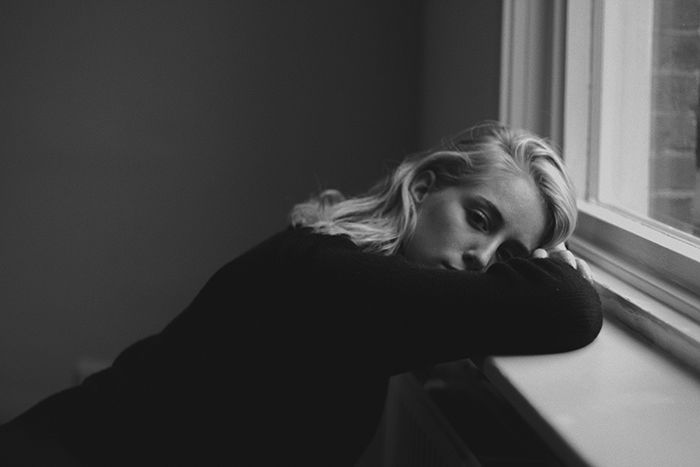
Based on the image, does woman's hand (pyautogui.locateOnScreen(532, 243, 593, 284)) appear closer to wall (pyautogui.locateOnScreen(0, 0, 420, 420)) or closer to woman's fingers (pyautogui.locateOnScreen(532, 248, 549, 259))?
woman's fingers (pyautogui.locateOnScreen(532, 248, 549, 259))

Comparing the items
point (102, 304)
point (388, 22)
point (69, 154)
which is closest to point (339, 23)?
point (388, 22)

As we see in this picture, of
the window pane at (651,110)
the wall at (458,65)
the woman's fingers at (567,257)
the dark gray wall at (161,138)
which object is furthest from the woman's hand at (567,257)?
the dark gray wall at (161,138)

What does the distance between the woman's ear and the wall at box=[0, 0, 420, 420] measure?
1.07 meters

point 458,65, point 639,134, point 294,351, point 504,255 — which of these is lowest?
point 294,351

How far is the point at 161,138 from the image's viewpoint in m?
2.53

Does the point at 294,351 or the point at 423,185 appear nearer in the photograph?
the point at 294,351

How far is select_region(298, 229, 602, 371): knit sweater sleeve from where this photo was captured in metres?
1.12

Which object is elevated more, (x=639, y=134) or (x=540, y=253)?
(x=639, y=134)

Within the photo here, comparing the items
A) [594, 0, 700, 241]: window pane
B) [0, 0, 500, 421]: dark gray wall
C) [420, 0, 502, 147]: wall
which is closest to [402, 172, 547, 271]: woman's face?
[594, 0, 700, 241]: window pane

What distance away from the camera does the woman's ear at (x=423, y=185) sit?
57.2 inches

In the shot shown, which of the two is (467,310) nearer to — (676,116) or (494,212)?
(494,212)

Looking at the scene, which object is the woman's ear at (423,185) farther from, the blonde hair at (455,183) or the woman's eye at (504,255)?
the woman's eye at (504,255)

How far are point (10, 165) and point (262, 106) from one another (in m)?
0.65

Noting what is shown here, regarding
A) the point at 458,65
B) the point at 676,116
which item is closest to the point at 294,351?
the point at 676,116
